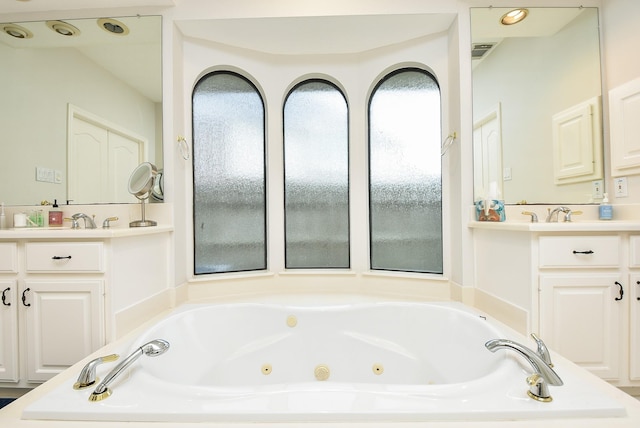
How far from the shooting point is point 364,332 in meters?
1.79

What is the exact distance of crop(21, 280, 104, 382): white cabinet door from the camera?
1548mm

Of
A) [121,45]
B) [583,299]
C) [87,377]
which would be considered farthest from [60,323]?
[583,299]

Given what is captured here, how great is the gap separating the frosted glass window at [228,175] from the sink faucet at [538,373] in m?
1.87

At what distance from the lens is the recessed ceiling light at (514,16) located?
2080mm

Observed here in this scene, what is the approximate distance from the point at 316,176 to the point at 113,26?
1.77 meters

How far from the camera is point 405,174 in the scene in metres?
2.45

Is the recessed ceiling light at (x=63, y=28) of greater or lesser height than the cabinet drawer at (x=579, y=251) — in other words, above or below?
above

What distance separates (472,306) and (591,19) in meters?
2.09

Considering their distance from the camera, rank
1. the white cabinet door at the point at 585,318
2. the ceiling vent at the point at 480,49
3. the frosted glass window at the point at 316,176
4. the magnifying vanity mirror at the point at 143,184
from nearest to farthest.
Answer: the white cabinet door at the point at 585,318
the magnifying vanity mirror at the point at 143,184
the ceiling vent at the point at 480,49
the frosted glass window at the point at 316,176

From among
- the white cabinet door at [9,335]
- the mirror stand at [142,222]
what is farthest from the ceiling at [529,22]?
the white cabinet door at [9,335]

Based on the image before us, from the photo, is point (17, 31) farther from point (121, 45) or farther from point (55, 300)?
point (55, 300)

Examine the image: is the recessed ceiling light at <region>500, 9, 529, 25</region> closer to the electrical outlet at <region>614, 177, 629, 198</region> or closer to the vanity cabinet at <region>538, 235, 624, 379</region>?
the electrical outlet at <region>614, 177, 629, 198</region>

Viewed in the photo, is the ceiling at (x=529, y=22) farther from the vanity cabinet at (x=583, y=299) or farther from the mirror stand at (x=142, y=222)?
the mirror stand at (x=142, y=222)

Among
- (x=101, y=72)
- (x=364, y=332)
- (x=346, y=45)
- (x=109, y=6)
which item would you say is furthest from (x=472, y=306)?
(x=109, y=6)
